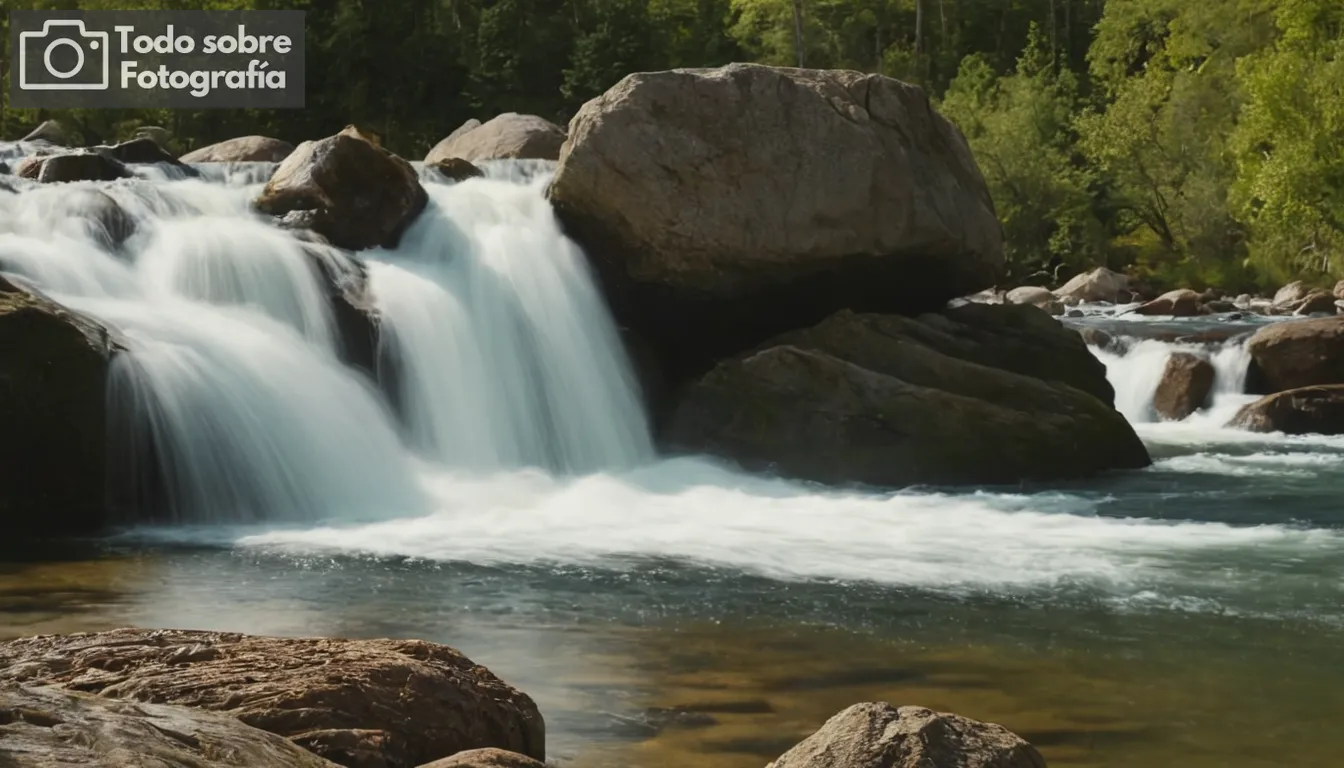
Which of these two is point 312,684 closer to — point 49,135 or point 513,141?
point 513,141

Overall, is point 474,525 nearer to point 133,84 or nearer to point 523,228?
point 523,228

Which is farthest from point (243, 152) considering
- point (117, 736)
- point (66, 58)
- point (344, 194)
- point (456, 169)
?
point (66, 58)

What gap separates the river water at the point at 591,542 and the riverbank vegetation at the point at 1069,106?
55.1 ft

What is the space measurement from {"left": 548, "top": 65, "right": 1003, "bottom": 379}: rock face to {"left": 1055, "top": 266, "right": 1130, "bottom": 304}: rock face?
85.1 ft

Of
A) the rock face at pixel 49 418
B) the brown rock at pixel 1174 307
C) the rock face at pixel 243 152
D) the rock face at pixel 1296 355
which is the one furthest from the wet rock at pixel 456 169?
the brown rock at pixel 1174 307

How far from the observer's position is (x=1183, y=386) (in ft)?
70.4

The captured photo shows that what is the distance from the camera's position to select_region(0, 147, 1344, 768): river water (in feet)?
22.6

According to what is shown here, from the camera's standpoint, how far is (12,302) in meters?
11.2

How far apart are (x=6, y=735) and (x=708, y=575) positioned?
6.84 m

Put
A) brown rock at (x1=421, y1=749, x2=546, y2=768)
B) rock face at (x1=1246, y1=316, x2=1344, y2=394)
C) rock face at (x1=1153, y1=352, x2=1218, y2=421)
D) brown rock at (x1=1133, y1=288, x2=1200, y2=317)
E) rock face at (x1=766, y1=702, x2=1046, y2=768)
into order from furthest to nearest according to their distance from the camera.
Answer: brown rock at (x1=1133, y1=288, x2=1200, y2=317) → rock face at (x1=1153, y1=352, x2=1218, y2=421) → rock face at (x1=1246, y1=316, x2=1344, y2=394) → brown rock at (x1=421, y1=749, x2=546, y2=768) → rock face at (x1=766, y1=702, x2=1046, y2=768)

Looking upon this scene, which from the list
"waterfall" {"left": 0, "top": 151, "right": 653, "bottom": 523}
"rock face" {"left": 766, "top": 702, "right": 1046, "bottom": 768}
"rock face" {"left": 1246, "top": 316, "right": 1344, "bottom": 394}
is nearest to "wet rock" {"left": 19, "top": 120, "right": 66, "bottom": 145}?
"waterfall" {"left": 0, "top": 151, "right": 653, "bottom": 523}

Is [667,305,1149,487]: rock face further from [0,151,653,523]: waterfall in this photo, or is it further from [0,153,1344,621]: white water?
[0,151,653,523]: waterfall

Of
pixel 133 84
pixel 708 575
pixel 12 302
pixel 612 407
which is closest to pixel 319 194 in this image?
pixel 612 407

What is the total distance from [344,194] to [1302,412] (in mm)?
12043
